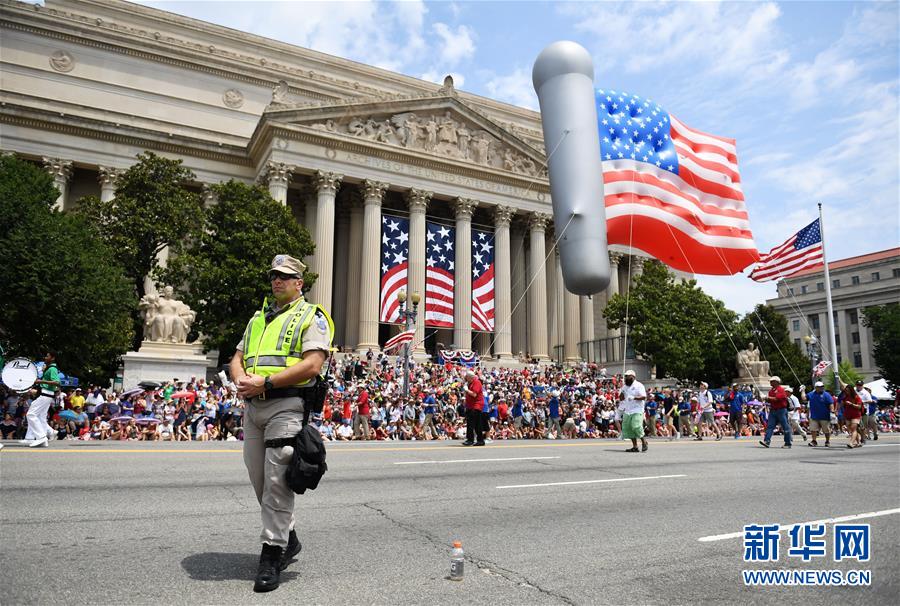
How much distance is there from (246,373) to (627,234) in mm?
8922

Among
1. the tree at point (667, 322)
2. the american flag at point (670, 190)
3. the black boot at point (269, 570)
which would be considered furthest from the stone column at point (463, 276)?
the black boot at point (269, 570)

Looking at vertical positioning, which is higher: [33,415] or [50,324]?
[50,324]

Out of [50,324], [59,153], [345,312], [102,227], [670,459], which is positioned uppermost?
[59,153]

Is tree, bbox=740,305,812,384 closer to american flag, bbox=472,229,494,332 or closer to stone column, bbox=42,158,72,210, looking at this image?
american flag, bbox=472,229,494,332

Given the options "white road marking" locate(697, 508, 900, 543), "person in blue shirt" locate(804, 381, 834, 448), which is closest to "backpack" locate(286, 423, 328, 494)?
"white road marking" locate(697, 508, 900, 543)

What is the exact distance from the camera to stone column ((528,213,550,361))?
43.7 meters

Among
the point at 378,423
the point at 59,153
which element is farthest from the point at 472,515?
the point at 59,153

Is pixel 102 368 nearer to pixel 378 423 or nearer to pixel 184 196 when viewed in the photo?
pixel 184 196

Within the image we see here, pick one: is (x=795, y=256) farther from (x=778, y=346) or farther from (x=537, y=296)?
(x=778, y=346)

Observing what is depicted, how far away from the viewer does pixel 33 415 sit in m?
12.1

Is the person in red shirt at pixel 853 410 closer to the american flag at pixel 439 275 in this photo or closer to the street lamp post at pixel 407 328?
the street lamp post at pixel 407 328

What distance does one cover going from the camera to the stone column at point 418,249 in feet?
128

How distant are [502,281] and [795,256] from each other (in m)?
20.9

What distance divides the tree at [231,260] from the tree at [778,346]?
43276mm
